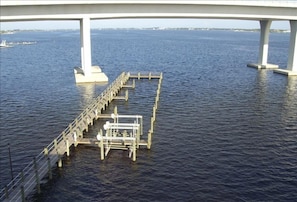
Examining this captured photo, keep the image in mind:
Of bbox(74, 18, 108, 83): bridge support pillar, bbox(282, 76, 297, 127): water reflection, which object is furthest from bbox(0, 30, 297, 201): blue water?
bbox(74, 18, 108, 83): bridge support pillar

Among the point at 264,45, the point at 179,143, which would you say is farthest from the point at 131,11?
the point at 264,45

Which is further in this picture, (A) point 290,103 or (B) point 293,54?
(B) point 293,54

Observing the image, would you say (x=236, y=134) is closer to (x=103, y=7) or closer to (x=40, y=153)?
(x=40, y=153)

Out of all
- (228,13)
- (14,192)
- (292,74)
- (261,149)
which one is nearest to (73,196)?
(14,192)

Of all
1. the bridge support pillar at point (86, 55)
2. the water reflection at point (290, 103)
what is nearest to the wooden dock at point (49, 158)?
the bridge support pillar at point (86, 55)

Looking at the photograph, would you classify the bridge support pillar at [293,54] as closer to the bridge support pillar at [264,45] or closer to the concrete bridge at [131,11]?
the concrete bridge at [131,11]

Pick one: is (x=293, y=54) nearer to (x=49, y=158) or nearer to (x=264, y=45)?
(x=264, y=45)

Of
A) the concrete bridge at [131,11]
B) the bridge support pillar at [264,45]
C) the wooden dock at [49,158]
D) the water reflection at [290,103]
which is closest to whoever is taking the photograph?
the wooden dock at [49,158]

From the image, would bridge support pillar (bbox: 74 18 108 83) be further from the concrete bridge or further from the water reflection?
the water reflection
